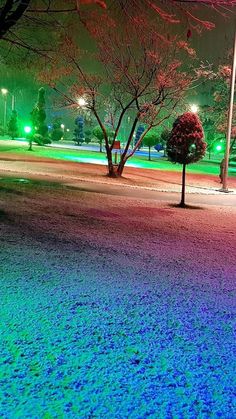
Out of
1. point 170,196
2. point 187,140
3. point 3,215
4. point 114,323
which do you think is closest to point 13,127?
point 170,196

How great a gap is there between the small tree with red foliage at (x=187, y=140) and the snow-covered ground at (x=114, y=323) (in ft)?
15.4

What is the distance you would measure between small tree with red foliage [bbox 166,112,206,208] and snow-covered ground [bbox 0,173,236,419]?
471 cm

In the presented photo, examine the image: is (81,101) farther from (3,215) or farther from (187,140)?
(3,215)

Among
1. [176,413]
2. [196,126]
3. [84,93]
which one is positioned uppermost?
[84,93]

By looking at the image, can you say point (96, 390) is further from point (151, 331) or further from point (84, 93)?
point (84, 93)

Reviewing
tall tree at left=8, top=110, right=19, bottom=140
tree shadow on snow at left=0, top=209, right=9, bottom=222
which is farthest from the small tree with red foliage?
tall tree at left=8, top=110, right=19, bottom=140

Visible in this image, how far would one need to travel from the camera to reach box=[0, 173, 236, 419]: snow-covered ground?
117 inches

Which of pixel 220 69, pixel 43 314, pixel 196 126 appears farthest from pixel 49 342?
pixel 220 69

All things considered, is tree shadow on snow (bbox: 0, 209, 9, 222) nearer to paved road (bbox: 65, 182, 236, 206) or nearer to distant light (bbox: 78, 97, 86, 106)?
paved road (bbox: 65, 182, 236, 206)

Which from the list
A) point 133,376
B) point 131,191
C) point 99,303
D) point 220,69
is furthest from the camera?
point 220,69

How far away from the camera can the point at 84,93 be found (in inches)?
874

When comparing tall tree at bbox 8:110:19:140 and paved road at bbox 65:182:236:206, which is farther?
tall tree at bbox 8:110:19:140

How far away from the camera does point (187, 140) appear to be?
12984mm

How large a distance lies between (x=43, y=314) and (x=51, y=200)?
8.22m
